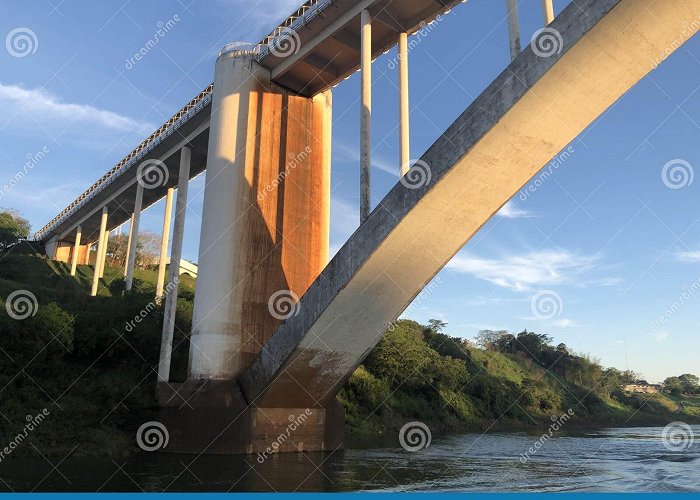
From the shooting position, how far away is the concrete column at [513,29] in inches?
507

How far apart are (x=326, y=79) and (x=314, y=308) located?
951 centimetres

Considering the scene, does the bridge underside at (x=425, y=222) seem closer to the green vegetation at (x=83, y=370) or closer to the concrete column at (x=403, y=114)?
the concrete column at (x=403, y=114)

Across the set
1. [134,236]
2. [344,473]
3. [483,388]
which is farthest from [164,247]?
[483,388]

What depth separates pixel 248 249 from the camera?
64.5 ft

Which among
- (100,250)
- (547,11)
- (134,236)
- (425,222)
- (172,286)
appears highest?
(547,11)

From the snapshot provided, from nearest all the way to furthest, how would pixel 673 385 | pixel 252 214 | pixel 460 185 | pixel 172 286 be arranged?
pixel 460 185 < pixel 252 214 < pixel 172 286 < pixel 673 385

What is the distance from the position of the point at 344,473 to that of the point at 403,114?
364 inches

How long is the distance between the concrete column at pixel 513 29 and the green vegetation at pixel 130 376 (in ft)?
50.2

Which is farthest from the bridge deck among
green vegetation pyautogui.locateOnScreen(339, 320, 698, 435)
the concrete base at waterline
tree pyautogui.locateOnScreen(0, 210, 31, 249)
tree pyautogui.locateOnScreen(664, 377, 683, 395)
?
tree pyautogui.locateOnScreen(664, 377, 683, 395)

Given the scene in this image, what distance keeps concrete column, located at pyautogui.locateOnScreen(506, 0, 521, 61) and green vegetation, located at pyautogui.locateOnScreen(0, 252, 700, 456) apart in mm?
15310

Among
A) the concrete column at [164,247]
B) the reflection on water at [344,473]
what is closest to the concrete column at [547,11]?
the reflection on water at [344,473]

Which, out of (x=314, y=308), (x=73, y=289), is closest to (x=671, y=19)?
(x=314, y=308)

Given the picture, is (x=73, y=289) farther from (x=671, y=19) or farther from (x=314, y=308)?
(x=671, y=19)

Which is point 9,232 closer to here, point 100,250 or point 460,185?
point 100,250
